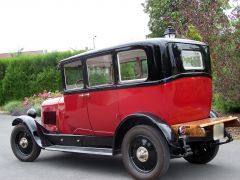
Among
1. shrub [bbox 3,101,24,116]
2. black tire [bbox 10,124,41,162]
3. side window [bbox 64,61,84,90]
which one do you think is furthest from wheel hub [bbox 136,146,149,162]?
shrub [bbox 3,101,24,116]

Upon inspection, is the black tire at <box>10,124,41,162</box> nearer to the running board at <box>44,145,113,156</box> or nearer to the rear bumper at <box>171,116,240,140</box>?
the running board at <box>44,145,113,156</box>

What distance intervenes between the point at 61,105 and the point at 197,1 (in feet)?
22.9

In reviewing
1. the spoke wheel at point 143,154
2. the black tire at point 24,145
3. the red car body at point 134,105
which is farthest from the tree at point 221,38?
the spoke wheel at point 143,154

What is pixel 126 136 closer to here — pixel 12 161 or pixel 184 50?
pixel 184 50

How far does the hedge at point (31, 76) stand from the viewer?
21.0m

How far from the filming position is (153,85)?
6.25 metres

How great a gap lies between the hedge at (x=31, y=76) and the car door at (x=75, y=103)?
13348mm

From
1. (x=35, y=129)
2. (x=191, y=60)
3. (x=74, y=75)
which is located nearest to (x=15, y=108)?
(x=35, y=129)

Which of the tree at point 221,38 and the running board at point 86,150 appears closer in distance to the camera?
the running board at point 86,150

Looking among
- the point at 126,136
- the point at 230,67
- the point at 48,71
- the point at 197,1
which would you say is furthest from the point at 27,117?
the point at 48,71

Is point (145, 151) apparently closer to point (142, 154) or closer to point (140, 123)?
point (142, 154)

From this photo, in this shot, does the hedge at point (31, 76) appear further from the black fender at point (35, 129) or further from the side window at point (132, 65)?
the side window at point (132, 65)

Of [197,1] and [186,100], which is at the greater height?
[197,1]

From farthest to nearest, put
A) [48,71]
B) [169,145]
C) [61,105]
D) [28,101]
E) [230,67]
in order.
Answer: [48,71] → [28,101] → [230,67] → [61,105] → [169,145]
